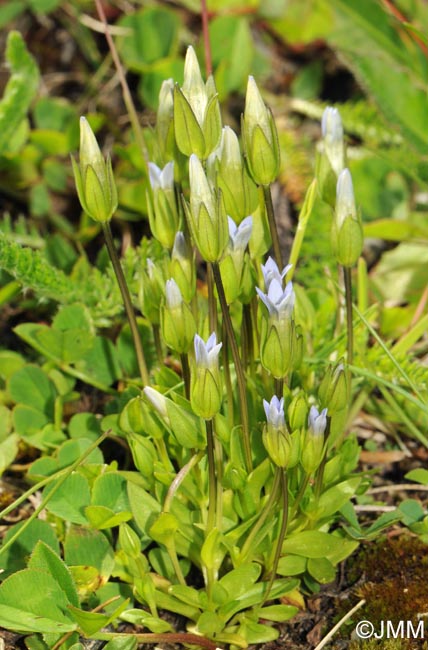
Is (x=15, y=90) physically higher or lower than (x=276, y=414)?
lower

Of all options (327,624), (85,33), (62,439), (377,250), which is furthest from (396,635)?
(85,33)

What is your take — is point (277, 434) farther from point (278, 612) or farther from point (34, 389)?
point (34, 389)

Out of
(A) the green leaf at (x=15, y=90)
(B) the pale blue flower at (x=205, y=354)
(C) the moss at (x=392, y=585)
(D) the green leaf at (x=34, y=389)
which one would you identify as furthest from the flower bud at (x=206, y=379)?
(A) the green leaf at (x=15, y=90)

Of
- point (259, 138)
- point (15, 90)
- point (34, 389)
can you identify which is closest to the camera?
point (259, 138)

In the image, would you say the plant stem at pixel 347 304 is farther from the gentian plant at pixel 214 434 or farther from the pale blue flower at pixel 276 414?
the pale blue flower at pixel 276 414

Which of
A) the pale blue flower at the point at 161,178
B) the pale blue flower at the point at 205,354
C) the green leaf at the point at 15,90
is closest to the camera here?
the pale blue flower at the point at 205,354

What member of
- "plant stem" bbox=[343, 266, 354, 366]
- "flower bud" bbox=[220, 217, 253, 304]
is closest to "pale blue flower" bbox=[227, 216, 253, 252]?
"flower bud" bbox=[220, 217, 253, 304]

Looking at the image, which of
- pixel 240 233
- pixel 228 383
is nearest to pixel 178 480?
pixel 228 383
